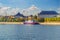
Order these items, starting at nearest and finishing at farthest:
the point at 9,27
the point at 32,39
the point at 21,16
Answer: the point at 32,39 < the point at 21,16 < the point at 9,27

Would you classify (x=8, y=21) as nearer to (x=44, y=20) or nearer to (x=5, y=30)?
(x=5, y=30)

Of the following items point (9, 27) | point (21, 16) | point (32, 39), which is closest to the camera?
point (32, 39)

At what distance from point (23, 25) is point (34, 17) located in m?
0.69

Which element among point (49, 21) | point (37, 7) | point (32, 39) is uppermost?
point (37, 7)

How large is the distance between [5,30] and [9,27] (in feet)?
1.48

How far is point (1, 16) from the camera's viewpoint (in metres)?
6.53

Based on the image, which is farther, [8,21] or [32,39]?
[8,21]

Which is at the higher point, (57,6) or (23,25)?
(57,6)

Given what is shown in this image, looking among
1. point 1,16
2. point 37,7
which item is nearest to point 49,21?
point 37,7

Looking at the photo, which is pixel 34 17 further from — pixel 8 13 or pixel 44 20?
pixel 8 13

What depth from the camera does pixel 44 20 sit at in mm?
6637

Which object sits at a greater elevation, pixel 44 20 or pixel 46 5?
pixel 46 5

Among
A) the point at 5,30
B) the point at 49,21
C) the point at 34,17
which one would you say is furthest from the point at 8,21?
the point at 49,21

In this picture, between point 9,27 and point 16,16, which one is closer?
point 16,16
